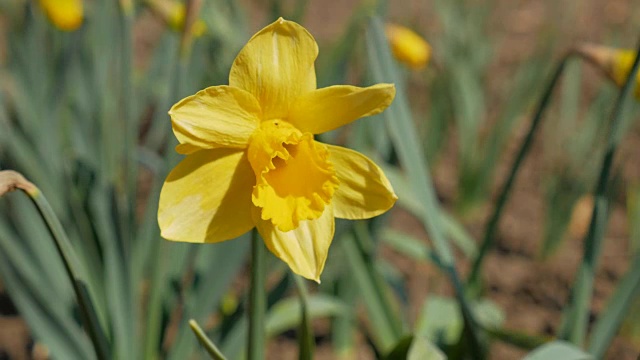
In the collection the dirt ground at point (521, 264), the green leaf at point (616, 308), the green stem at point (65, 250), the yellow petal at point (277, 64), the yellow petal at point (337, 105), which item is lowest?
the dirt ground at point (521, 264)

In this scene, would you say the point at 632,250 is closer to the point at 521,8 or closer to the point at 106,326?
the point at 106,326

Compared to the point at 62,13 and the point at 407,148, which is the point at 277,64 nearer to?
the point at 407,148

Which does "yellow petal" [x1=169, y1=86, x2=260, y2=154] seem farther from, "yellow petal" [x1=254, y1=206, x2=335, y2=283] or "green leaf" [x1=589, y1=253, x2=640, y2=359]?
"green leaf" [x1=589, y1=253, x2=640, y2=359]

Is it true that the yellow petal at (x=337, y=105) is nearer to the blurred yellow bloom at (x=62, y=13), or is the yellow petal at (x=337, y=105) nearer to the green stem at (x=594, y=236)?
the green stem at (x=594, y=236)

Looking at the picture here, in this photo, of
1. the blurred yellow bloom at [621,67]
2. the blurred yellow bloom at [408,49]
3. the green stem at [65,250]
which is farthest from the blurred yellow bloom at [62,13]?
the blurred yellow bloom at [621,67]

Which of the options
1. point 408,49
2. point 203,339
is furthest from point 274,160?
point 408,49

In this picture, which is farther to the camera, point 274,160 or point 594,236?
point 594,236
